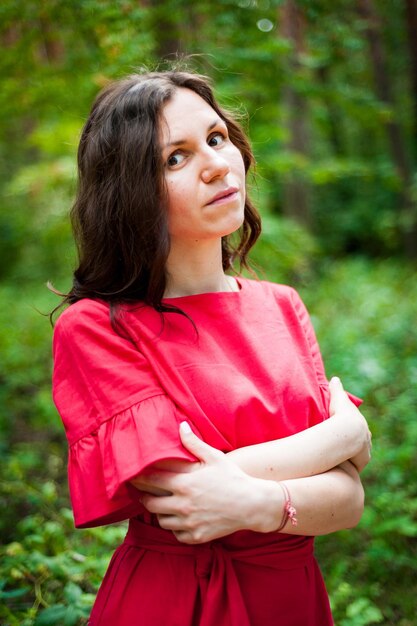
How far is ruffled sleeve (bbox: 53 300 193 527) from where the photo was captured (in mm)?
1283

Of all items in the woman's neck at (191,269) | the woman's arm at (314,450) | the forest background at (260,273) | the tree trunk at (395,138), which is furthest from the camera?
the tree trunk at (395,138)

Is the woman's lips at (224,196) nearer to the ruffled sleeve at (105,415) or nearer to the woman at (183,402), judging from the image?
the woman at (183,402)

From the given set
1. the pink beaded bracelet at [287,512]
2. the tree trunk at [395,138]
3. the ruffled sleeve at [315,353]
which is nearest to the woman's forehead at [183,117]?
the ruffled sleeve at [315,353]

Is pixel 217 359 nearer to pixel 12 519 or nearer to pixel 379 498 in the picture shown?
pixel 379 498

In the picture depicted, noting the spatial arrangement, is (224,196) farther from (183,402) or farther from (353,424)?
(353,424)

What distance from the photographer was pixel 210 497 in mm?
1273

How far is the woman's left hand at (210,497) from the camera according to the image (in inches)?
50.1

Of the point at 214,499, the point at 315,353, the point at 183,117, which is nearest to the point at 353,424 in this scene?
the point at 315,353

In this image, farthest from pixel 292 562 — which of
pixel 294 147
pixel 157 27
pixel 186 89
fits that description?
pixel 294 147

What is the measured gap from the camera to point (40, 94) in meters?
4.05

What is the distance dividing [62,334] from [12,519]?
215 cm

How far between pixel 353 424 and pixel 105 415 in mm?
648

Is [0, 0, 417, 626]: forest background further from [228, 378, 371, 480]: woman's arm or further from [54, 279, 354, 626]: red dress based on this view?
[228, 378, 371, 480]: woman's arm

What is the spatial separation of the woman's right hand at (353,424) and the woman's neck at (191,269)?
0.47 metres
